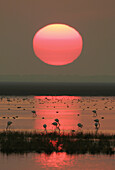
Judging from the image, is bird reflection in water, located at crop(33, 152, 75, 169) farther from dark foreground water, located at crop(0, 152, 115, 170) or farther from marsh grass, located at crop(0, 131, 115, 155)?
marsh grass, located at crop(0, 131, 115, 155)

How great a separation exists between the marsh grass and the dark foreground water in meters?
1.11

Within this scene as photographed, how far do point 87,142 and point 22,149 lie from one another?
4.72 m

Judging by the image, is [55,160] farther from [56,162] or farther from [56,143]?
[56,143]

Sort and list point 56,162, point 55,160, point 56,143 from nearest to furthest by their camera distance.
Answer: point 56,162 → point 55,160 → point 56,143

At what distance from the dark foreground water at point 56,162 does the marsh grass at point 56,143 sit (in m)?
1.11

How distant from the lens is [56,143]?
3119 centimetres

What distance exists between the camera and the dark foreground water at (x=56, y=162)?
80.3 ft

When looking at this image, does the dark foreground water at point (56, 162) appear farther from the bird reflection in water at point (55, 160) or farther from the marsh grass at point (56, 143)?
the marsh grass at point (56, 143)

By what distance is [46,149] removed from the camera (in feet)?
95.2

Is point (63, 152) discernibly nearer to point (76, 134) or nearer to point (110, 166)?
point (110, 166)

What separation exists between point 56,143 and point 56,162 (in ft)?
18.7

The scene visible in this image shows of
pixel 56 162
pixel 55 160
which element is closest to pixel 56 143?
pixel 55 160

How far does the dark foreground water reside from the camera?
80.3ft

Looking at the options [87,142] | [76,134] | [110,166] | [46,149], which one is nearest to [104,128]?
[76,134]
